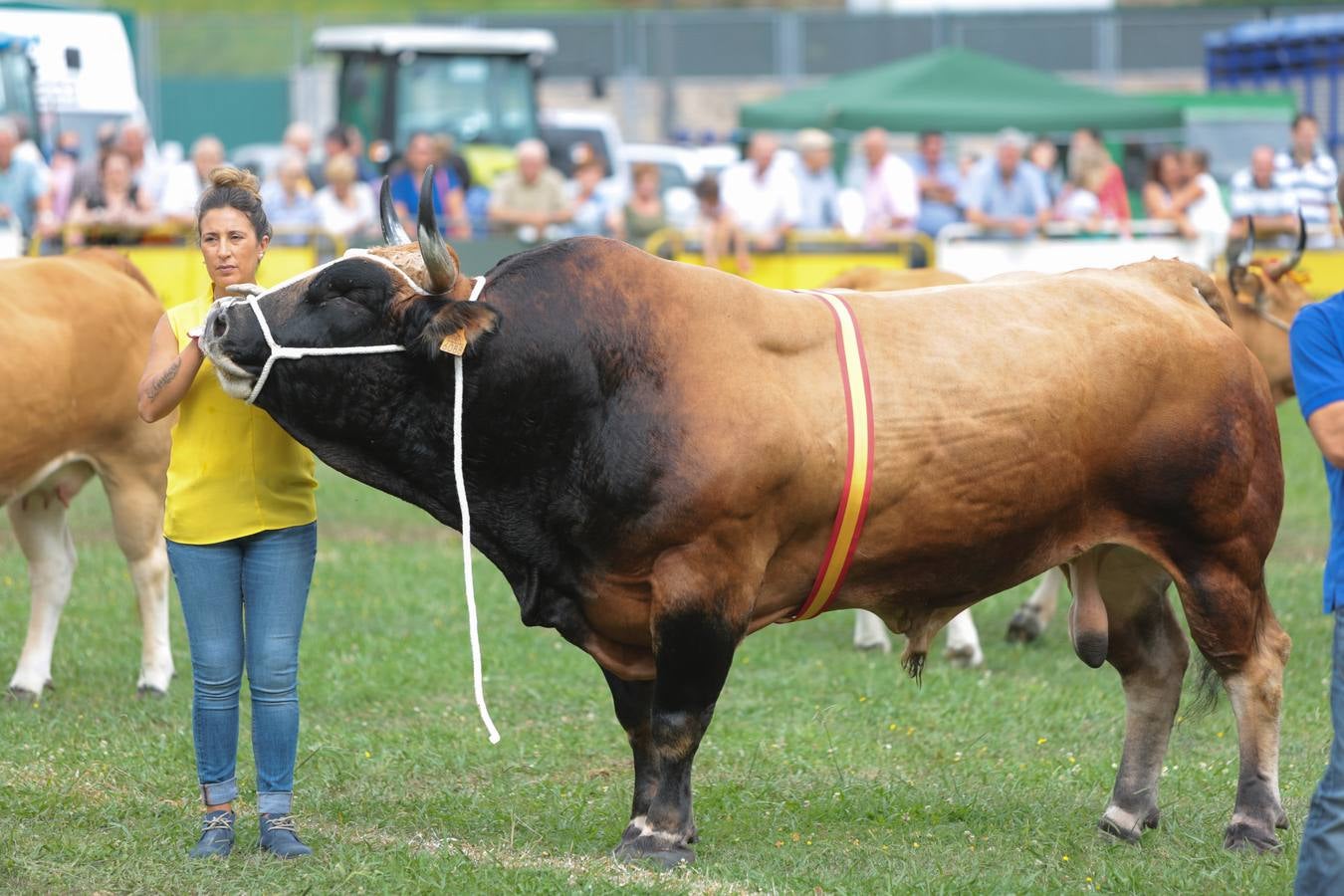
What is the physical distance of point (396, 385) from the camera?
5297 mm

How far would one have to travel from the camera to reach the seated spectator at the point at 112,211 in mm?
15477

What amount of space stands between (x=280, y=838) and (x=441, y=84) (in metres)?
20.3

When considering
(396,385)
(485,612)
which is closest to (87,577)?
(485,612)

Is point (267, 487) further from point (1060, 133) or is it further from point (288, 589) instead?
point (1060, 133)

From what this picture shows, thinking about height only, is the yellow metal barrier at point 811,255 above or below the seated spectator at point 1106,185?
below

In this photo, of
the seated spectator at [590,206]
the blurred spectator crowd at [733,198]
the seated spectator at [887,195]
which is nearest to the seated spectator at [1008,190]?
the blurred spectator crowd at [733,198]

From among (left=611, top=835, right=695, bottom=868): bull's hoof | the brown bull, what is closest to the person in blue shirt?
the brown bull

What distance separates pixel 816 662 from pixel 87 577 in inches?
185

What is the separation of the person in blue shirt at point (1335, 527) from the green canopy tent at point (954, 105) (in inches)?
712

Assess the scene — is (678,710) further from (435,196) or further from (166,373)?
(435,196)

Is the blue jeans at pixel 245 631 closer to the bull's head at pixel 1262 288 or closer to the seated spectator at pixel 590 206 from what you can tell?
the bull's head at pixel 1262 288

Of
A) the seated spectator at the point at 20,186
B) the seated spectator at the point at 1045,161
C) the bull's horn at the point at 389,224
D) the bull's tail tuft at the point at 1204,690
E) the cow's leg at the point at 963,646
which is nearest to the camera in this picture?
the bull's horn at the point at 389,224

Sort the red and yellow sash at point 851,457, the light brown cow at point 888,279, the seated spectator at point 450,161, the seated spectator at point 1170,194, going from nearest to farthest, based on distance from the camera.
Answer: the red and yellow sash at point 851,457, the light brown cow at point 888,279, the seated spectator at point 1170,194, the seated spectator at point 450,161

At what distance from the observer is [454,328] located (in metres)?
5.17
